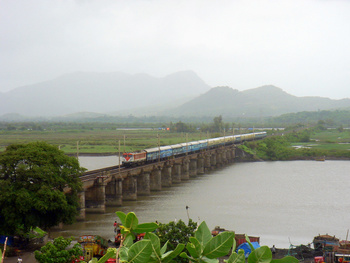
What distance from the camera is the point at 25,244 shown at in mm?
23953

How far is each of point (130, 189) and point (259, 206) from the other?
1185 centimetres

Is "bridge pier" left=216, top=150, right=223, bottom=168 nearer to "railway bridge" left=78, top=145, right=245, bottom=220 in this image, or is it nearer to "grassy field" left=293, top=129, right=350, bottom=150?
"railway bridge" left=78, top=145, right=245, bottom=220

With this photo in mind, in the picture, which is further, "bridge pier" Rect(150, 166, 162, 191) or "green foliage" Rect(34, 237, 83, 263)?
"bridge pier" Rect(150, 166, 162, 191)

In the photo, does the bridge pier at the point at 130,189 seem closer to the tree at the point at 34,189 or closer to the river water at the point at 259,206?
Answer: the river water at the point at 259,206

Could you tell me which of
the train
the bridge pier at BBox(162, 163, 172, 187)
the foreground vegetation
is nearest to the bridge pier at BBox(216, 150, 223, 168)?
the train

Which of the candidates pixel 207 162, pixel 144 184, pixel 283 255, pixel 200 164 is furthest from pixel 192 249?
Answer: pixel 207 162

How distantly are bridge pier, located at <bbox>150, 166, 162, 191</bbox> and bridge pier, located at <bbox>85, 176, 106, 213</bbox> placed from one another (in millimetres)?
12237

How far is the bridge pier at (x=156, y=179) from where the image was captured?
48062 mm

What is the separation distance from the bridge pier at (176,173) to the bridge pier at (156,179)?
6221mm

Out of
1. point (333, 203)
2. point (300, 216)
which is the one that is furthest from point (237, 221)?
point (333, 203)

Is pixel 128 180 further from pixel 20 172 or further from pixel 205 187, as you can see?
pixel 20 172

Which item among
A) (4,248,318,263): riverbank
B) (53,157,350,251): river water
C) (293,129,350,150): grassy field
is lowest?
(53,157,350,251): river water

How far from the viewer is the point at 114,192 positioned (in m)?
39.0

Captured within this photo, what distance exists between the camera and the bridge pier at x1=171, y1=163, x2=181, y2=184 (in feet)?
178
